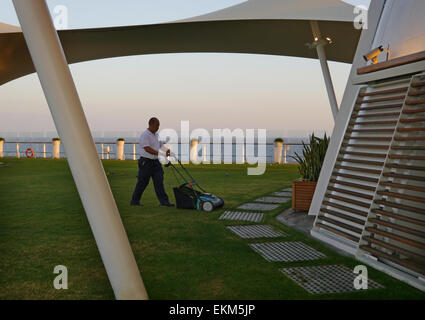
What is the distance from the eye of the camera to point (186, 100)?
67.9 ft

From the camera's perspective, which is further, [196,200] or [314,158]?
[196,200]

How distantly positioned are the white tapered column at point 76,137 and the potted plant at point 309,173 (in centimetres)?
448

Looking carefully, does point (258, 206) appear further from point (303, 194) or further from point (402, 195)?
point (402, 195)

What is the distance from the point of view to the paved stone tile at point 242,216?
6054 mm

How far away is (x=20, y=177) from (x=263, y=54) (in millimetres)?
8576

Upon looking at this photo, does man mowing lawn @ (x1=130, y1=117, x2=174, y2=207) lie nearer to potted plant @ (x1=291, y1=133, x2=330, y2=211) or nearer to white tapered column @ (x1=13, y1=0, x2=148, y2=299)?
potted plant @ (x1=291, y1=133, x2=330, y2=211)

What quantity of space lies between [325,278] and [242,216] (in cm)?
286

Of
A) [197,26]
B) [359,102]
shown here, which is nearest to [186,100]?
[197,26]

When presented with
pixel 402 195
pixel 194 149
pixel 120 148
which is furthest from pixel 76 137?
pixel 120 148

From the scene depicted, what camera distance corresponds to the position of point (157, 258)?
4023mm

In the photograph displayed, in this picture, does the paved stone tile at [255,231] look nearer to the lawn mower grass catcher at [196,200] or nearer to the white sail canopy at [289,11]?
the lawn mower grass catcher at [196,200]

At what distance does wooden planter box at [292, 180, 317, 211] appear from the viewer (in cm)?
655

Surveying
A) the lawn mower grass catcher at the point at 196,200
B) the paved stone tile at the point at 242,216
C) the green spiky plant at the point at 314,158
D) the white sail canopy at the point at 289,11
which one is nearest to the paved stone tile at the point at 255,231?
the paved stone tile at the point at 242,216
